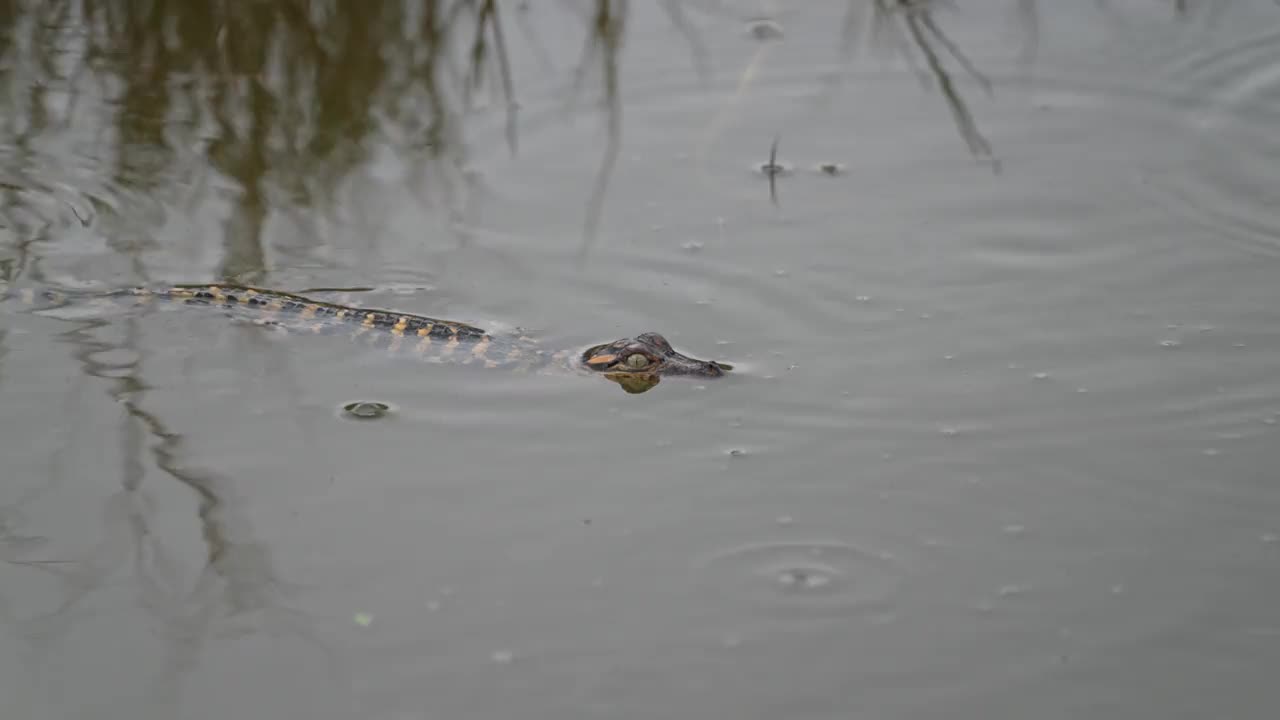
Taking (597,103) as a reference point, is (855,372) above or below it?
below

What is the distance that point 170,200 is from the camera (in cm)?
677

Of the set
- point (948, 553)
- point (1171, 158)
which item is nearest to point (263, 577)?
point (948, 553)

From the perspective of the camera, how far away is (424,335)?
5.88 metres

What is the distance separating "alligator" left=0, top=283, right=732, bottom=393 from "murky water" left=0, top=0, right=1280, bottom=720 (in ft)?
0.36

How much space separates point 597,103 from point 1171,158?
106 inches

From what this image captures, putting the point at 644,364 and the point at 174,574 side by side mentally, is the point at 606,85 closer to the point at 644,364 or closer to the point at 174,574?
the point at 644,364

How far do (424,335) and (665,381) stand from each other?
3.16 feet

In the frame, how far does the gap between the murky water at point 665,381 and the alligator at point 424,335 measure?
4.3 inches

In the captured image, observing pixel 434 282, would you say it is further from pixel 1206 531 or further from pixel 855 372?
pixel 1206 531

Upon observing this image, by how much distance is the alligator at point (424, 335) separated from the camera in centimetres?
567

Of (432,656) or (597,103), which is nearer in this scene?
(432,656)

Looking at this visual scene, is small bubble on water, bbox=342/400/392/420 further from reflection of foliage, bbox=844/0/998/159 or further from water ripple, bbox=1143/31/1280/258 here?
water ripple, bbox=1143/31/1280/258

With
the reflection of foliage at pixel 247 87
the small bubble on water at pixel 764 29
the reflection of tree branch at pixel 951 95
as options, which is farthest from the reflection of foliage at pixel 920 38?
the reflection of foliage at pixel 247 87

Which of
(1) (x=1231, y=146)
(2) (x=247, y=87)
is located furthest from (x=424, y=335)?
(1) (x=1231, y=146)
